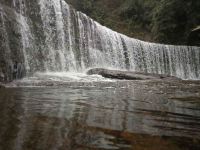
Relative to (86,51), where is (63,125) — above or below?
below

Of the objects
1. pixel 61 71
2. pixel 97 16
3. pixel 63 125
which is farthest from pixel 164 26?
pixel 63 125

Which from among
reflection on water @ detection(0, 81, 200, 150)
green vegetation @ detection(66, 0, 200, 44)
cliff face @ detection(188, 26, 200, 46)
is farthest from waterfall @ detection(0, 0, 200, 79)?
reflection on water @ detection(0, 81, 200, 150)

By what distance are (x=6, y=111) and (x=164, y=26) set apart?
26.5m

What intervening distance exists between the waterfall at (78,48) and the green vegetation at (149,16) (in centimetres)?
385

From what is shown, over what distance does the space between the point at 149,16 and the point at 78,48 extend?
16.8 meters

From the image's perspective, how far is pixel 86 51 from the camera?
22031mm

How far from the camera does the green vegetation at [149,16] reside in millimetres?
29234

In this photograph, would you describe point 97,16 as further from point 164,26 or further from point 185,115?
point 185,115

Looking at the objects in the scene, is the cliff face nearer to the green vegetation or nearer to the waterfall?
the green vegetation

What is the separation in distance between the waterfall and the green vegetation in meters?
3.85

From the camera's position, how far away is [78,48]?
21531 mm

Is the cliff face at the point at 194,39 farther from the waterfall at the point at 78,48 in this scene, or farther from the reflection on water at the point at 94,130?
the reflection on water at the point at 94,130

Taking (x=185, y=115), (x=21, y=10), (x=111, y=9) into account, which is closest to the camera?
(x=185, y=115)

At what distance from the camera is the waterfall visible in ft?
58.8
